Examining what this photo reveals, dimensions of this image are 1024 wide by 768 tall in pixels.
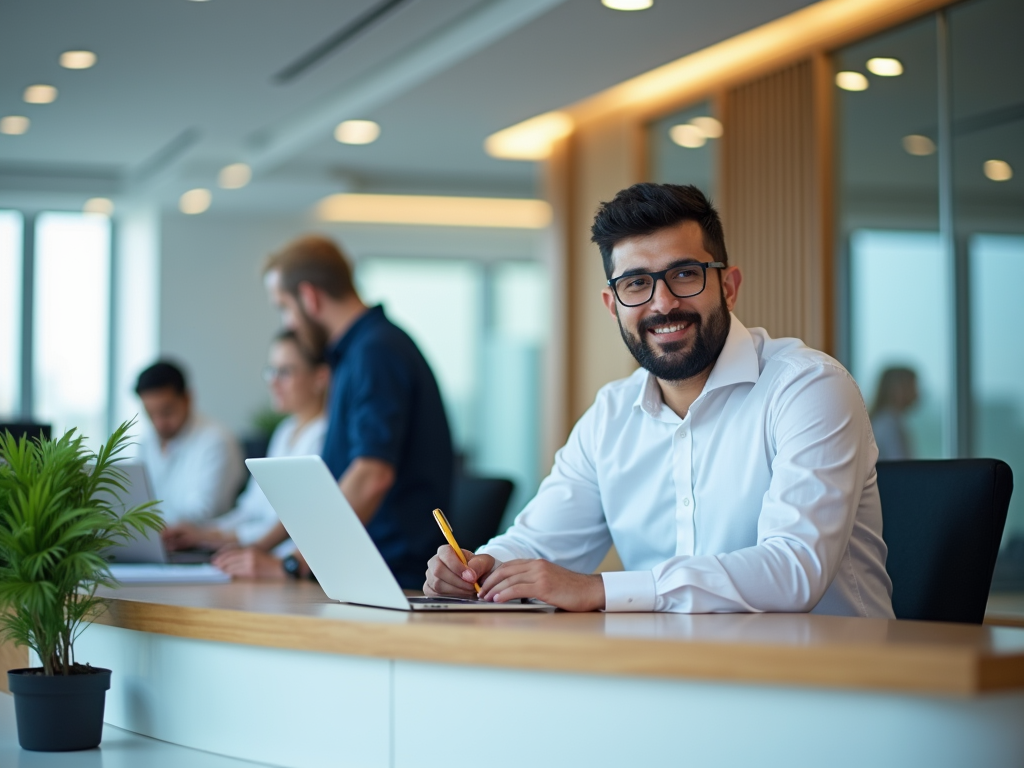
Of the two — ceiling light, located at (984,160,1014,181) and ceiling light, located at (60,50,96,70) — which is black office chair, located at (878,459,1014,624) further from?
ceiling light, located at (60,50,96,70)

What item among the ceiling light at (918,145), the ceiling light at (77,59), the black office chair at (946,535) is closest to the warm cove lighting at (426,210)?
the ceiling light at (77,59)

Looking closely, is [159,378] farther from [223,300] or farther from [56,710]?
[223,300]

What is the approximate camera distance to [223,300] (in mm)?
10070

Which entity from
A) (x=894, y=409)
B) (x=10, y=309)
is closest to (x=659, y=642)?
(x=894, y=409)

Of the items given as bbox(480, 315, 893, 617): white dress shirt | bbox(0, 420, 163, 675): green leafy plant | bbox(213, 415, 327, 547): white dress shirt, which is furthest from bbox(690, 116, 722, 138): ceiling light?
bbox(0, 420, 163, 675): green leafy plant

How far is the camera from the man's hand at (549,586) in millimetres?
1830

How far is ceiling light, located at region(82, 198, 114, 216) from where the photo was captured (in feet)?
32.0

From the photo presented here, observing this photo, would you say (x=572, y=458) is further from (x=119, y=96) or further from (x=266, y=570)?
(x=119, y=96)

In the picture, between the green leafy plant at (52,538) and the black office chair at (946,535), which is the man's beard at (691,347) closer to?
the black office chair at (946,535)

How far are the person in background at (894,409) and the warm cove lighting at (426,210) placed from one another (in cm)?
541

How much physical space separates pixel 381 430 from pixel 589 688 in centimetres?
171

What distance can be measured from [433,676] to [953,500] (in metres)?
1.17

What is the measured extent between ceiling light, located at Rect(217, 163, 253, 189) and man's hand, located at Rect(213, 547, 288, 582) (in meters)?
6.18

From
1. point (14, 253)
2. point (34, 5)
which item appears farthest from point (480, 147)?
point (14, 253)
